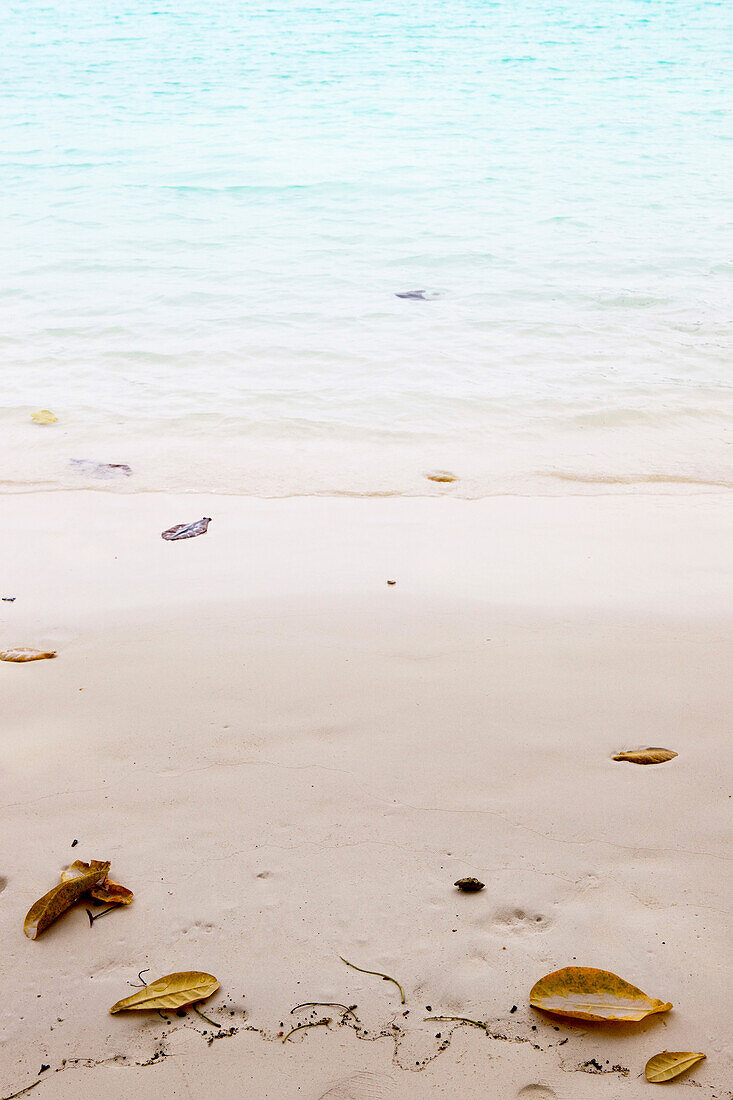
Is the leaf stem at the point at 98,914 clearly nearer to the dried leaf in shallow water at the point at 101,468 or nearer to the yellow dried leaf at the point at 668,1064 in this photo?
the yellow dried leaf at the point at 668,1064

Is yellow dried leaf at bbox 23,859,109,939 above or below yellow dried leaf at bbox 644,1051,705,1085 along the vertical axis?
above

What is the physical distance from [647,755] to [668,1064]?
672mm

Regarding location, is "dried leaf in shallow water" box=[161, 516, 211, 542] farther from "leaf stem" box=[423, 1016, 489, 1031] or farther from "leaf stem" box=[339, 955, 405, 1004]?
"leaf stem" box=[423, 1016, 489, 1031]

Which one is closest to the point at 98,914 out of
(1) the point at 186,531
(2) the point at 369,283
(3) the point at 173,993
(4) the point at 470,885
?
(3) the point at 173,993

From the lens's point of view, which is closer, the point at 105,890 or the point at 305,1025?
the point at 305,1025

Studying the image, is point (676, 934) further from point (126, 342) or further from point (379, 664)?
point (126, 342)

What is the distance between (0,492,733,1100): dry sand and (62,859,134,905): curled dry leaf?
3cm

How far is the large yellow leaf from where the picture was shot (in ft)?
4.09

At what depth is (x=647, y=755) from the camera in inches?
69.6

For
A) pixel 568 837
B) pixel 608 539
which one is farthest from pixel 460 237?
pixel 568 837

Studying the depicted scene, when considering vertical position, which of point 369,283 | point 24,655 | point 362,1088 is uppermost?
point 369,283

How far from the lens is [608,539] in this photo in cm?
280

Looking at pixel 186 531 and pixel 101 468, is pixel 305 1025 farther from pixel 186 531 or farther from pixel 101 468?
pixel 101 468

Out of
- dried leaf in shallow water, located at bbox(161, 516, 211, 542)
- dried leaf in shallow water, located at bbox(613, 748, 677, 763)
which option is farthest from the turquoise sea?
dried leaf in shallow water, located at bbox(613, 748, 677, 763)
